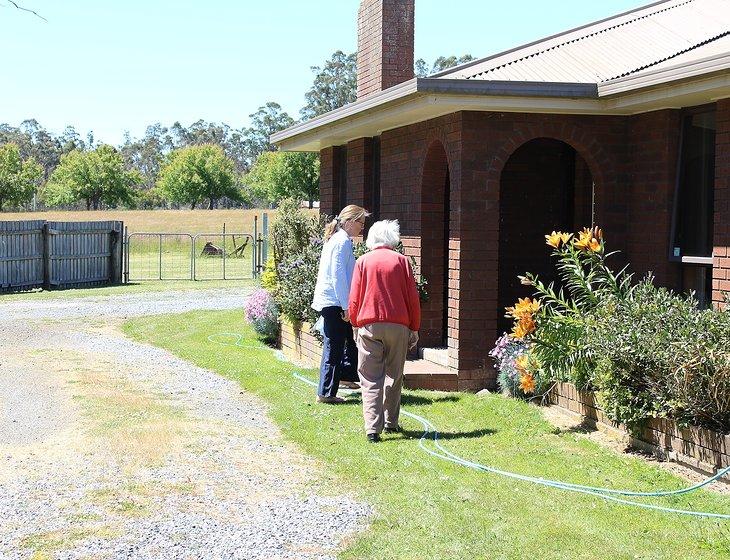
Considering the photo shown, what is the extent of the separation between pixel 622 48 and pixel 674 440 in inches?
217

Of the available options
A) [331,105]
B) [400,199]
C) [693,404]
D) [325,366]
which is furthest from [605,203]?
[331,105]

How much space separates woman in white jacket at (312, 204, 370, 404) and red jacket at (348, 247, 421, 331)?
3.58 ft

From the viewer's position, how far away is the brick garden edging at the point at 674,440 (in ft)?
22.3

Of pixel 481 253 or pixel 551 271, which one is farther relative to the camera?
pixel 551 271

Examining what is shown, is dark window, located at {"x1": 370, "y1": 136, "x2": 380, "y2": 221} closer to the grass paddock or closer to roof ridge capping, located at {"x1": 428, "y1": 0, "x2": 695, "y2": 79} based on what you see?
roof ridge capping, located at {"x1": 428, "y1": 0, "x2": 695, "y2": 79}

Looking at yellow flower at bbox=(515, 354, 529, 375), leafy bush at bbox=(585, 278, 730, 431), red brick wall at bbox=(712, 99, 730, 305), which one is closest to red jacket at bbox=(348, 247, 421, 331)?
yellow flower at bbox=(515, 354, 529, 375)

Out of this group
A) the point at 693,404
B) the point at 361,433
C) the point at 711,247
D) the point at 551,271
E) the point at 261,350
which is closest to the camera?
the point at 693,404

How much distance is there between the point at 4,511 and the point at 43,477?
0.87 metres

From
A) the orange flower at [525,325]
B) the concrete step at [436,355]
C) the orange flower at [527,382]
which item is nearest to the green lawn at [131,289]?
the concrete step at [436,355]

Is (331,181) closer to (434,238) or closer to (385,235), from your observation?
(434,238)

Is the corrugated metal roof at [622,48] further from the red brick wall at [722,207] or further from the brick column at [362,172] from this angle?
the brick column at [362,172]

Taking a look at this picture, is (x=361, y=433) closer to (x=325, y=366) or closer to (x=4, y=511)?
(x=325, y=366)

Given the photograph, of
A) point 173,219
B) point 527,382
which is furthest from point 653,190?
point 173,219

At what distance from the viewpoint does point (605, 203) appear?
35.0 feet
